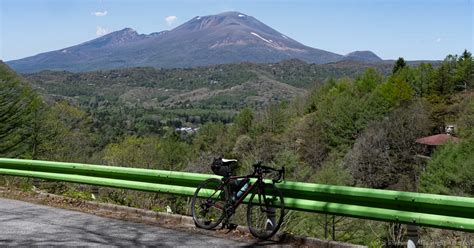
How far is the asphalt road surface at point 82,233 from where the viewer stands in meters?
6.38

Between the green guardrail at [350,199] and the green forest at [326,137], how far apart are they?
2.46 feet

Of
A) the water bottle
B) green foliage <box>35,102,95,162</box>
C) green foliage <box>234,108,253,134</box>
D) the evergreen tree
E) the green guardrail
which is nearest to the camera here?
the green guardrail

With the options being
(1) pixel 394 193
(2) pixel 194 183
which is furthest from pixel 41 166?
(1) pixel 394 193

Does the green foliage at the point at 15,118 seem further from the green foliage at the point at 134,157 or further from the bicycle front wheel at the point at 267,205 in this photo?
the bicycle front wheel at the point at 267,205

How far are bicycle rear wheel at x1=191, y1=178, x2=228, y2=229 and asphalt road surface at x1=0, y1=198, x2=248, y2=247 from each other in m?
0.34

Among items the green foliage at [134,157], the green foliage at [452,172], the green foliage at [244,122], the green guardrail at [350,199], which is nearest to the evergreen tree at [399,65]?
the green foliage at [244,122]

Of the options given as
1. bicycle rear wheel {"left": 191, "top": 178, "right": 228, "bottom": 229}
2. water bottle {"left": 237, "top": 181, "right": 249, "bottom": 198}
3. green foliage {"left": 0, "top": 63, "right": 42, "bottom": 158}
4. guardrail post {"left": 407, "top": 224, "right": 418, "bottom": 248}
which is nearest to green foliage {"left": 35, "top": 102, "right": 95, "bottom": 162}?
green foliage {"left": 0, "top": 63, "right": 42, "bottom": 158}

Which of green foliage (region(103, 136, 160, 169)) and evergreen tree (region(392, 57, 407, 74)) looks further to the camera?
evergreen tree (region(392, 57, 407, 74))

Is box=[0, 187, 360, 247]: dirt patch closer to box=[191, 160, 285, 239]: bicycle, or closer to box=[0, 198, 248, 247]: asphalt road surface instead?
box=[191, 160, 285, 239]: bicycle

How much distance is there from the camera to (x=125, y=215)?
324 inches

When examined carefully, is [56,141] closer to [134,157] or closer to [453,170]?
[134,157]

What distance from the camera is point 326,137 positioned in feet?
252

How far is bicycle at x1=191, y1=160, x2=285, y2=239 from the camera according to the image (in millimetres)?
6672

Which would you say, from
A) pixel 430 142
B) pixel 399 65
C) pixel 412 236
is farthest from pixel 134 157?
pixel 399 65
